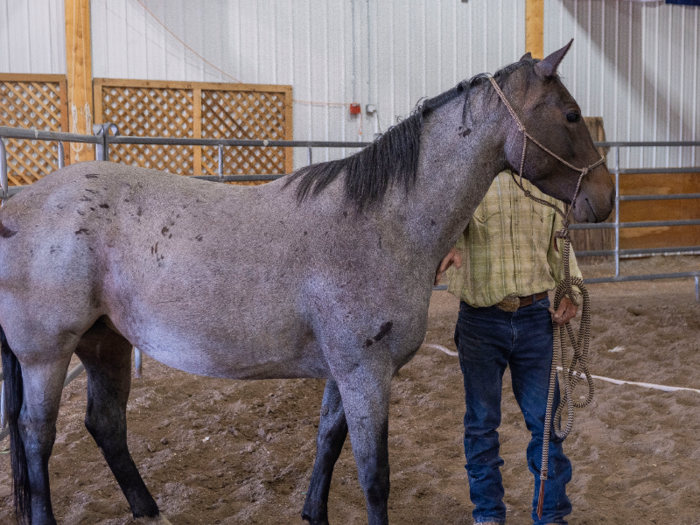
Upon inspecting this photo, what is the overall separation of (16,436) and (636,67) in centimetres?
933

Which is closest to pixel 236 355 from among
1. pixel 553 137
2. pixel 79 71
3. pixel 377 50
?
pixel 553 137

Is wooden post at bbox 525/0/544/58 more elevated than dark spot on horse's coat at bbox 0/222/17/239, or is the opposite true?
wooden post at bbox 525/0/544/58

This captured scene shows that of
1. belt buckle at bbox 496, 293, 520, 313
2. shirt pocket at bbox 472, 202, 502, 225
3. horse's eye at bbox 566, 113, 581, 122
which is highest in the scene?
horse's eye at bbox 566, 113, 581, 122

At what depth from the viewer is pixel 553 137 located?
1.59 meters

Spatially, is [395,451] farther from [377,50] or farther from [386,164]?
[377,50]

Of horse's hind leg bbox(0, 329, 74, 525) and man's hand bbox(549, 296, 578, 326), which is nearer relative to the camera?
horse's hind leg bbox(0, 329, 74, 525)

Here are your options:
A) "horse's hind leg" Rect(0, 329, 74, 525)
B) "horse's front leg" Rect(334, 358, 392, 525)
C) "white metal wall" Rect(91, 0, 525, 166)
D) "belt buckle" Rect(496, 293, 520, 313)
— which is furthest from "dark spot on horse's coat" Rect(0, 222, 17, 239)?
"white metal wall" Rect(91, 0, 525, 166)

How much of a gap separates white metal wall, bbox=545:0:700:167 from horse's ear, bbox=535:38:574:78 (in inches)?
304

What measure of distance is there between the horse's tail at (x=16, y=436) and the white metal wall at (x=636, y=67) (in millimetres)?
8305

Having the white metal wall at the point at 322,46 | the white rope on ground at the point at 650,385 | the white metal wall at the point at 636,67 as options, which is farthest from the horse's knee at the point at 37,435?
the white metal wall at the point at 636,67

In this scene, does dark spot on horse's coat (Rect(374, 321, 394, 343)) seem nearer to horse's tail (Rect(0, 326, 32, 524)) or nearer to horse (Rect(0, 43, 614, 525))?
horse (Rect(0, 43, 614, 525))

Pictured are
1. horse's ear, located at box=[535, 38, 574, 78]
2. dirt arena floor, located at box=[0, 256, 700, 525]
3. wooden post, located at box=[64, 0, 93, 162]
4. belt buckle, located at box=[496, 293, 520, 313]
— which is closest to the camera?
horse's ear, located at box=[535, 38, 574, 78]

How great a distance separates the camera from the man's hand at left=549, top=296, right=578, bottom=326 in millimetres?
2012

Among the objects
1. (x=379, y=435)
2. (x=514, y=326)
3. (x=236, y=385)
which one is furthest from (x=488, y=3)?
(x=379, y=435)
